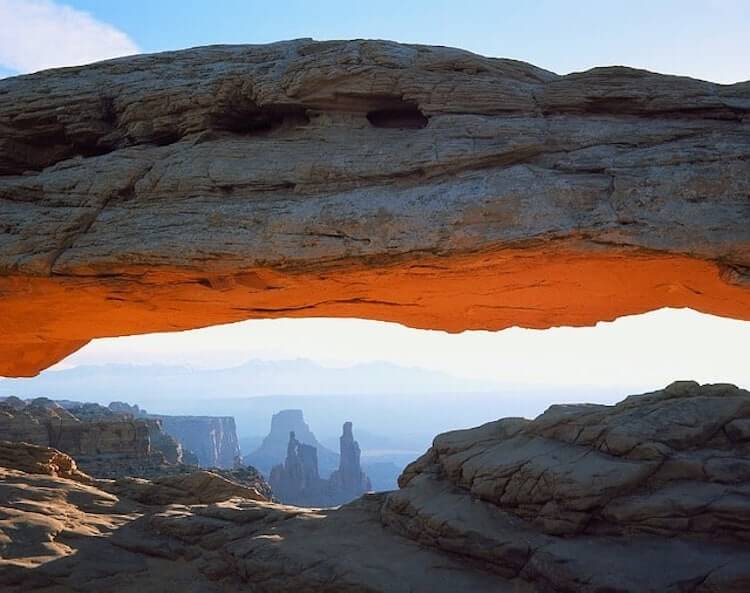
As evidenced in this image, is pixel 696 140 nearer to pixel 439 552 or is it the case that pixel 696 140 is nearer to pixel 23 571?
pixel 439 552

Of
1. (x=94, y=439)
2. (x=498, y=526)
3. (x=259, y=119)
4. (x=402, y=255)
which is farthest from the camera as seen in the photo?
(x=94, y=439)

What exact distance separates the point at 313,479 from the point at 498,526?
13175 cm

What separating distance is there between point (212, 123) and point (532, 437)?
11.6 metres

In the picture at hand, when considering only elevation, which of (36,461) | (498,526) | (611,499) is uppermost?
(611,499)

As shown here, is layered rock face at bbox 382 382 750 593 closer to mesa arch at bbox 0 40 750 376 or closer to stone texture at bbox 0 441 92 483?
mesa arch at bbox 0 40 750 376

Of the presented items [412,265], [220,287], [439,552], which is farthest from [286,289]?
[439,552]

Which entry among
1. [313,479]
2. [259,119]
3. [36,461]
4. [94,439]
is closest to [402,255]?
[259,119]

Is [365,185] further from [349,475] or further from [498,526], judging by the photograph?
[349,475]

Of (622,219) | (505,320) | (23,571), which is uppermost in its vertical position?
(622,219)

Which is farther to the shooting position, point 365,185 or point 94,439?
point 94,439

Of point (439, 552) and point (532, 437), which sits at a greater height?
point (532, 437)

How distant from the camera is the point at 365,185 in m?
16.2

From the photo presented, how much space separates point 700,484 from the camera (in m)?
12.2

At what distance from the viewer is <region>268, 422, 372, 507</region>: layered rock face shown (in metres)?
130
